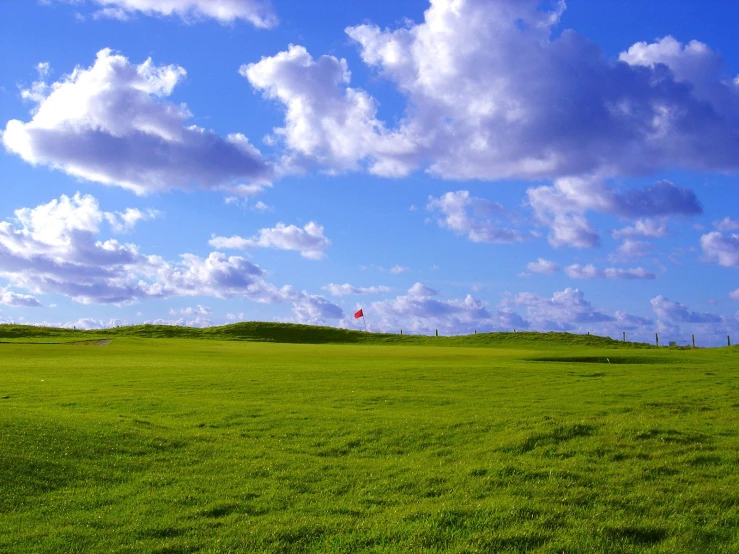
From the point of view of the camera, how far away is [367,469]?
584 inches

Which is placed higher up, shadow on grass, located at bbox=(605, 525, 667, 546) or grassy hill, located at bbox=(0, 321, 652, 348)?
grassy hill, located at bbox=(0, 321, 652, 348)

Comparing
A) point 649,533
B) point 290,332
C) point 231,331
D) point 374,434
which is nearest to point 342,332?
point 290,332

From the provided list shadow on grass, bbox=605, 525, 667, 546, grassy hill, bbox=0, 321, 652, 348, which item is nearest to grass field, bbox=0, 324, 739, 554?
shadow on grass, bbox=605, 525, 667, 546

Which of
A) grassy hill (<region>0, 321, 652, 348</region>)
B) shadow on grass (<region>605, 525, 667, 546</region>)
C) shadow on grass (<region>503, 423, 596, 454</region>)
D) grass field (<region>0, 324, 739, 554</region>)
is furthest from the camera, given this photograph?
grassy hill (<region>0, 321, 652, 348</region>)

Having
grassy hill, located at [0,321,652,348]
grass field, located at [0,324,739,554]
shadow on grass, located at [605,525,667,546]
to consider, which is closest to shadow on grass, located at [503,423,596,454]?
grass field, located at [0,324,739,554]

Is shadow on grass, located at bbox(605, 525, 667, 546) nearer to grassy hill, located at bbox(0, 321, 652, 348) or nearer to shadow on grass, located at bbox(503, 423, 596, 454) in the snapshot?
shadow on grass, located at bbox(503, 423, 596, 454)

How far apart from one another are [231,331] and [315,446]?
84.1 m

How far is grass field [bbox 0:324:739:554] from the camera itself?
10508 millimetres

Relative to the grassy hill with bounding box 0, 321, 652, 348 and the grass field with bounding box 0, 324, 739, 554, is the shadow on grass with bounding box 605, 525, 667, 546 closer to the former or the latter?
the grass field with bounding box 0, 324, 739, 554

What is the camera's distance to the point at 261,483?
1362cm

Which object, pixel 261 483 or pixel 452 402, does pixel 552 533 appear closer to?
pixel 261 483

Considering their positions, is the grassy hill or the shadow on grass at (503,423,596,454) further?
A: the grassy hill

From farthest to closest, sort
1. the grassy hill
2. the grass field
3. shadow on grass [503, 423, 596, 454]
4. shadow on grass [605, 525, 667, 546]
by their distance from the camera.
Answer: the grassy hill
shadow on grass [503, 423, 596, 454]
the grass field
shadow on grass [605, 525, 667, 546]

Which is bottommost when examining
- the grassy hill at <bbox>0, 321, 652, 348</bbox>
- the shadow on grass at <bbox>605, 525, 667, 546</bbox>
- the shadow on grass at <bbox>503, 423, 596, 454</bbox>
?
the shadow on grass at <bbox>605, 525, 667, 546</bbox>
